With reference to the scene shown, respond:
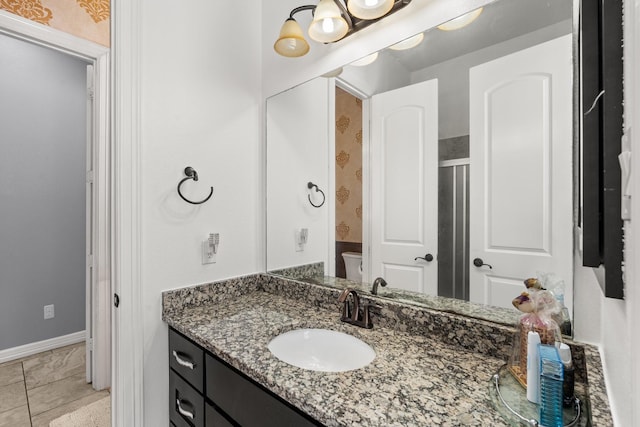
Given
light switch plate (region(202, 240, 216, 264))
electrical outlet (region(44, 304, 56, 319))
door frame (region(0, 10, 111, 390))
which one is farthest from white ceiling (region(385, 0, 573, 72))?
electrical outlet (region(44, 304, 56, 319))

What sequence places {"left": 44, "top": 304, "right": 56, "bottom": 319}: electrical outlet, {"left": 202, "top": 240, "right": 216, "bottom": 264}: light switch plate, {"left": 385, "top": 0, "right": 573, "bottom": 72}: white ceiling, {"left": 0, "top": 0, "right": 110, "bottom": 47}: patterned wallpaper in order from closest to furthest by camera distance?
{"left": 385, "top": 0, "right": 573, "bottom": 72}: white ceiling, {"left": 202, "top": 240, "right": 216, "bottom": 264}: light switch plate, {"left": 0, "top": 0, "right": 110, "bottom": 47}: patterned wallpaper, {"left": 44, "top": 304, "right": 56, "bottom": 319}: electrical outlet

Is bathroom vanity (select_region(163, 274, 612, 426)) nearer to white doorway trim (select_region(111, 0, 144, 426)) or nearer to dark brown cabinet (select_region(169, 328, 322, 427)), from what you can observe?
dark brown cabinet (select_region(169, 328, 322, 427))

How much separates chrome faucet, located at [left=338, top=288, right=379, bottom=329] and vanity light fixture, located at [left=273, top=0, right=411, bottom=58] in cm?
103

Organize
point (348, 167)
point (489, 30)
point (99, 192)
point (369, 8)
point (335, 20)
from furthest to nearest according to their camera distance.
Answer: point (99, 192)
point (348, 167)
point (335, 20)
point (369, 8)
point (489, 30)

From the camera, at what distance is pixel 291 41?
4.42 ft

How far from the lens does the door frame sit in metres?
2.01

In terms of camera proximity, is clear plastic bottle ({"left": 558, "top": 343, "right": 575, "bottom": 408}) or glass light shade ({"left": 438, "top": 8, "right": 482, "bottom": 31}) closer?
clear plastic bottle ({"left": 558, "top": 343, "right": 575, "bottom": 408})

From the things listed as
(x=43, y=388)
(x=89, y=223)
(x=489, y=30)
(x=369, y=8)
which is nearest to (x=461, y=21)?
(x=489, y=30)

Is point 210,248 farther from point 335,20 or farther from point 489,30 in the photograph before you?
point 489,30

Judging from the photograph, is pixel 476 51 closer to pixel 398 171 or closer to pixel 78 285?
pixel 398 171

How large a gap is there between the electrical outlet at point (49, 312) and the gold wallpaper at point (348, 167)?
2.78 m

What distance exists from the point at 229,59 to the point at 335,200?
89cm

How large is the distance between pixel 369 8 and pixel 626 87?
3.16 ft

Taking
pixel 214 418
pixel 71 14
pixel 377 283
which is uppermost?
pixel 71 14
